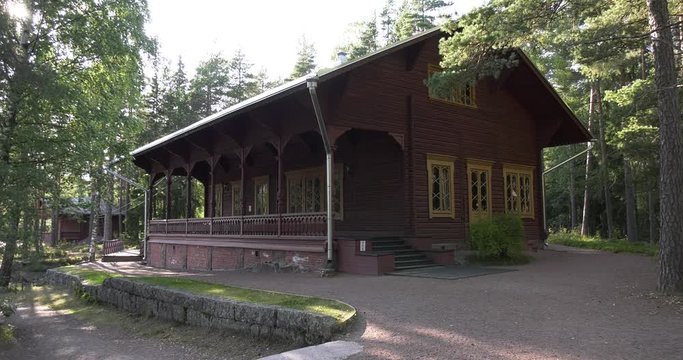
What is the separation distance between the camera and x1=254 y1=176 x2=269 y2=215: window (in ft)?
68.1

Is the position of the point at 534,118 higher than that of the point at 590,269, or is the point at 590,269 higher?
the point at 534,118

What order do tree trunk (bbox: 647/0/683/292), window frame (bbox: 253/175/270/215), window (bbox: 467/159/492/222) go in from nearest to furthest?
tree trunk (bbox: 647/0/683/292), window (bbox: 467/159/492/222), window frame (bbox: 253/175/270/215)

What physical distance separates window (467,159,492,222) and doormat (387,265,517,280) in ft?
10.9

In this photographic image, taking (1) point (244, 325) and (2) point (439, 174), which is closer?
(1) point (244, 325)

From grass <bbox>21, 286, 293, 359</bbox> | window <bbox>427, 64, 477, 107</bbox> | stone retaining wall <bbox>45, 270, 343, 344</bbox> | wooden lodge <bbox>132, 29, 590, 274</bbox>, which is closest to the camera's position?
stone retaining wall <bbox>45, 270, 343, 344</bbox>

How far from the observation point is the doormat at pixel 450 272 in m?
11.7

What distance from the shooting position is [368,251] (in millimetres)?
12859

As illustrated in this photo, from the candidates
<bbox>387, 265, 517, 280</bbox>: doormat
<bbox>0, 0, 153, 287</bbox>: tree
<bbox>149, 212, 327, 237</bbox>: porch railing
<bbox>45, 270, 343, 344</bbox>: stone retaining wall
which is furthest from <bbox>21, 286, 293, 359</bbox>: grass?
<bbox>387, 265, 517, 280</bbox>: doormat

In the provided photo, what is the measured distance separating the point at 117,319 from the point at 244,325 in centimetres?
570

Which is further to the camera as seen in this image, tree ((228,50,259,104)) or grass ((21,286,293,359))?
tree ((228,50,259,104))

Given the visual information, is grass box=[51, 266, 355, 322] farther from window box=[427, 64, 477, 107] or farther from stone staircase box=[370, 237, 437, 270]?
window box=[427, 64, 477, 107]

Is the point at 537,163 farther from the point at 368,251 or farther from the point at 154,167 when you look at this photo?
the point at 154,167

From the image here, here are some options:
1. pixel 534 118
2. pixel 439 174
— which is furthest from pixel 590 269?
pixel 534 118

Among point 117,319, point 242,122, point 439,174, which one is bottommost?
point 117,319
